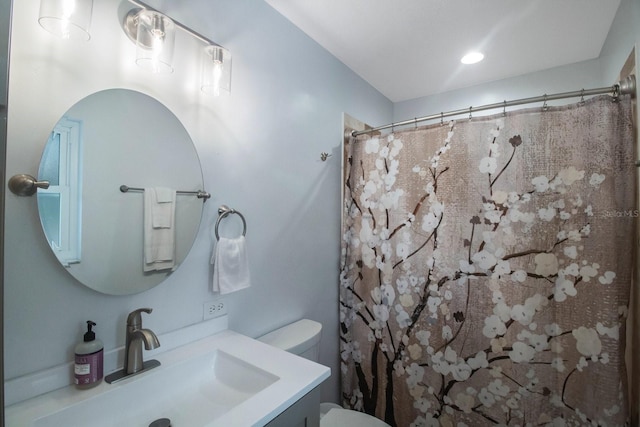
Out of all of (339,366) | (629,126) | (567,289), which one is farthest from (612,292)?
(339,366)

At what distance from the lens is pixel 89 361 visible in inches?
33.6

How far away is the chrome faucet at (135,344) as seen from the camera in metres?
0.93

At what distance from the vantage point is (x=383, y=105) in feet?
8.65

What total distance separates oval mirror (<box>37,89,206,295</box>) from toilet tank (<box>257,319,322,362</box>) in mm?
623

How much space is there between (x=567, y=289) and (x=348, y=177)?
4.27 feet

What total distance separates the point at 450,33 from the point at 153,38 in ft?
5.21

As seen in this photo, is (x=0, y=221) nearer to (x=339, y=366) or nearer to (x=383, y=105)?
(x=339, y=366)

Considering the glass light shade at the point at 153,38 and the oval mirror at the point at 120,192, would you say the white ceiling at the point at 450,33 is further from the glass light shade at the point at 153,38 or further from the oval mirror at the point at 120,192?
the oval mirror at the point at 120,192

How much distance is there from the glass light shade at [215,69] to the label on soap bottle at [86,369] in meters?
1.02

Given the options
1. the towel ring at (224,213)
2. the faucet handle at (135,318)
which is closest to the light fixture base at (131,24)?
the towel ring at (224,213)

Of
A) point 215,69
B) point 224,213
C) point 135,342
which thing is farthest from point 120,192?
point 215,69

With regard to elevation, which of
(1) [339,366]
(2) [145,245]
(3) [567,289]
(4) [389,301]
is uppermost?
(2) [145,245]

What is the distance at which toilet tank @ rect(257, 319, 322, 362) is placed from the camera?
1.40 metres

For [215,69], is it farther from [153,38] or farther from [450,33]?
[450,33]
